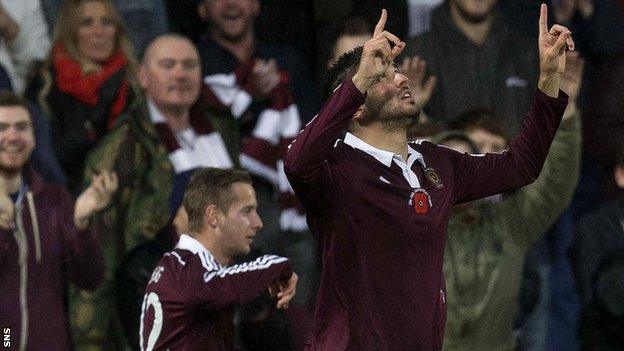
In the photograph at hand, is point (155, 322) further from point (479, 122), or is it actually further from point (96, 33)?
point (96, 33)

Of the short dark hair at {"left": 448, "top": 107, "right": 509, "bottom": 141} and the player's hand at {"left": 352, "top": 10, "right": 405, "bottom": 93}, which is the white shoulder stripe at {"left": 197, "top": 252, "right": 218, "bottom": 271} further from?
the short dark hair at {"left": 448, "top": 107, "right": 509, "bottom": 141}

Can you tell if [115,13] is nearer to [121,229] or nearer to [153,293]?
[121,229]

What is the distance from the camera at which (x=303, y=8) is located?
25.4 ft

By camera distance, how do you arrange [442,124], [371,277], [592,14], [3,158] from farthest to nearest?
[592,14]
[442,124]
[3,158]
[371,277]

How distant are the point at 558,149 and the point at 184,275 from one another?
241cm

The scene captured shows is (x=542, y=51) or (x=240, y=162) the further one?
(x=240, y=162)

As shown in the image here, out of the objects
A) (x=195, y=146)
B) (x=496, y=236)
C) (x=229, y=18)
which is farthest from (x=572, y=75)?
(x=195, y=146)

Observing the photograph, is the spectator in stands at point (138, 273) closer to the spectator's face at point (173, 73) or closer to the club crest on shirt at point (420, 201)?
the spectator's face at point (173, 73)

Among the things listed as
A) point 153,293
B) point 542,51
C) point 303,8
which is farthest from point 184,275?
point 303,8

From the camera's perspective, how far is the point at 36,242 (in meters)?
6.81

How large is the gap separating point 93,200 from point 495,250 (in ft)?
6.07

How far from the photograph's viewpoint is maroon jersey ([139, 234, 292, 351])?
5.30m

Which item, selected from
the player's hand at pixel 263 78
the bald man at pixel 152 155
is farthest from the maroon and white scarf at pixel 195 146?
the player's hand at pixel 263 78

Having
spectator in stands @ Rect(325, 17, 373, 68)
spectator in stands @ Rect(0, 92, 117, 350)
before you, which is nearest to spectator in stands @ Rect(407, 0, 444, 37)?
spectator in stands @ Rect(325, 17, 373, 68)
